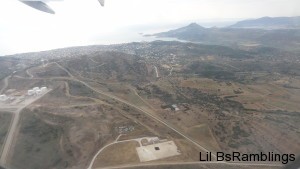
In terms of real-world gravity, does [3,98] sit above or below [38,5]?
below

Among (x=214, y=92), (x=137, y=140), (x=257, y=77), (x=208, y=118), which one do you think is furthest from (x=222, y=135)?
(x=257, y=77)

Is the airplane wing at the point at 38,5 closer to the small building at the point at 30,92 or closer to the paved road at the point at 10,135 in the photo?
the paved road at the point at 10,135

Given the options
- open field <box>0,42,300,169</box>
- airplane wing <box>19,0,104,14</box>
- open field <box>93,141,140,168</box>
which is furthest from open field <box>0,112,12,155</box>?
airplane wing <box>19,0,104,14</box>

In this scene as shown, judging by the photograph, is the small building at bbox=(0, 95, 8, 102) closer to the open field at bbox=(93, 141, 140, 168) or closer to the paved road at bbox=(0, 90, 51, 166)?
the paved road at bbox=(0, 90, 51, 166)

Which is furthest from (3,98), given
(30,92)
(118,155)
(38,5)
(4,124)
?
(38,5)

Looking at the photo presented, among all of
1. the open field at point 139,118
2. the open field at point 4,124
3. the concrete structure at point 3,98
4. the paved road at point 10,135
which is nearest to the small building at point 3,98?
the concrete structure at point 3,98

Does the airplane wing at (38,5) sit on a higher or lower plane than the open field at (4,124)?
higher

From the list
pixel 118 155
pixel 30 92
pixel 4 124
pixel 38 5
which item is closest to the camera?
pixel 38 5

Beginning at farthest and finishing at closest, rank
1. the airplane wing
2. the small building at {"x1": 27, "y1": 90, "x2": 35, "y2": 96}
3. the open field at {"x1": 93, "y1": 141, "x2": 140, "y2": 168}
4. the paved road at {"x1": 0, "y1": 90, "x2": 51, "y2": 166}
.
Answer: the small building at {"x1": 27, "y1": 90, "x2": 35, "y2": 96}, the paved road at {"x1": 0, "y1": 90, "x2": 51, "y2": 166}, the open field at {"x1": 93, "y1": 141, "x2": 140, "y2": 168}, the airplane wing

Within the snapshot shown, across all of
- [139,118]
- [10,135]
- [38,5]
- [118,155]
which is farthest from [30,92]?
[38,5]

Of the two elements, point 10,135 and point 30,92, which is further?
point 30,92

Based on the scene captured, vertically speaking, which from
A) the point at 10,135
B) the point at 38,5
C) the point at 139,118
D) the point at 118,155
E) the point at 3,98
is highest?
the point at 38,5

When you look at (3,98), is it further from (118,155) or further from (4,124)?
(118,155)

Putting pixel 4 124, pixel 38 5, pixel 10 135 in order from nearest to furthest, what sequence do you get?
pixel 38 5 → pixel 10 135 → pixel 4 124
